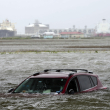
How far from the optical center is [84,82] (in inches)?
385

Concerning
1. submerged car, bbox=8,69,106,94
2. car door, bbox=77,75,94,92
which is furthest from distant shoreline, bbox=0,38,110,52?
submerged car, bbox=8,69,106,94

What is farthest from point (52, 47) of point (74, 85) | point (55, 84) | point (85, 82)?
point (55, 84)

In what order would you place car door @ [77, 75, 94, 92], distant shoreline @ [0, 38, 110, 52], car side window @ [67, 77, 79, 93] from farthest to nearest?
distant shoreline @ [0, 38, 110, 52], car door @ [77, 75, 94, 92], car side window @ [67, 77, 79, 93]

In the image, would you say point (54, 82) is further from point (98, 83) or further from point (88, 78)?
point (98, 83)

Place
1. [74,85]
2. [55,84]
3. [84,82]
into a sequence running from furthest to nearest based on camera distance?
1. [84,82]
2. [74,85]
3. [55,84]

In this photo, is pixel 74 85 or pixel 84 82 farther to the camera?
pixel 84 82

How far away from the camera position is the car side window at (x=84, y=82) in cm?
959

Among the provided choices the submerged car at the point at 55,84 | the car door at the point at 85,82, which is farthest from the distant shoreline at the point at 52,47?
the submerged car at the point at 55,84

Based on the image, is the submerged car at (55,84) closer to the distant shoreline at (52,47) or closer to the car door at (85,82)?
the car door at (85,82)

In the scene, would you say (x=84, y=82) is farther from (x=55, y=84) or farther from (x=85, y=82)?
(x=55, y=84)

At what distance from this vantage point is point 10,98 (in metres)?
9.50

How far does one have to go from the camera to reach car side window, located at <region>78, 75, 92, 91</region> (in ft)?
31.5

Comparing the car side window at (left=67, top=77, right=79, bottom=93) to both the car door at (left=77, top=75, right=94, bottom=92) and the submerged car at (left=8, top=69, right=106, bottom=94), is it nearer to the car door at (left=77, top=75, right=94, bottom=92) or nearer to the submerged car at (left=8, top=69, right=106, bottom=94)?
the submerged car at (left=8, top=69, right=106, bottom=94)

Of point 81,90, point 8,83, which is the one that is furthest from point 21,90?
point 8,83
